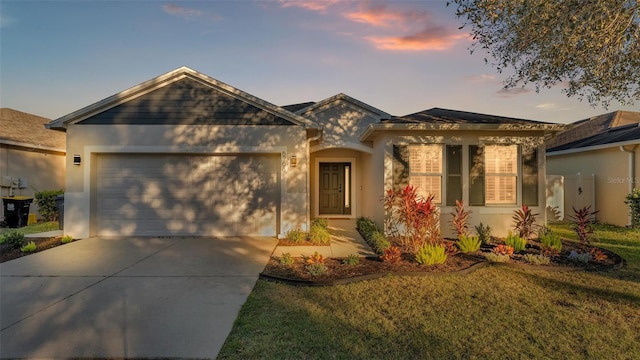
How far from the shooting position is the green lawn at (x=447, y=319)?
10.4 ft

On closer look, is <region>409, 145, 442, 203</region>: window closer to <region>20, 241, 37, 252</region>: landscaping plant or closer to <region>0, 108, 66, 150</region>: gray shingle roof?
<region>20, 241, 37, 252</region>: landscaping plant

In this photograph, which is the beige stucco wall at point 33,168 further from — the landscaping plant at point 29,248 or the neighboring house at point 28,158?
the landscaping plant at point 29,248

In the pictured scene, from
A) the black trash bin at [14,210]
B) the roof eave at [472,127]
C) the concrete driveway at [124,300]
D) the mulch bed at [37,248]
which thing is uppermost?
the roof eave at [472,127]

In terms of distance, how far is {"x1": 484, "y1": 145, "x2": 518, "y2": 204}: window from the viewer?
9.07 m

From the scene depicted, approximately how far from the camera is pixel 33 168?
12648mm

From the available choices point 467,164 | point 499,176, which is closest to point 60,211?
point 467,164

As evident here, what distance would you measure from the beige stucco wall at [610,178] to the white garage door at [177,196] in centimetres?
1141

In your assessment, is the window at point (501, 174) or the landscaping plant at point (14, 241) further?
the window at point (501, 174)

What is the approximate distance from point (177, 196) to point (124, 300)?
195 inches

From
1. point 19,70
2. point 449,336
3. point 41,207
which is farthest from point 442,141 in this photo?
point 41,207

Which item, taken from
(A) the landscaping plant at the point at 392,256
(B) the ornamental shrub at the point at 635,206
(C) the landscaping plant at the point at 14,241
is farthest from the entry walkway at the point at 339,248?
(B) the ornamental shrub at the point at 635,206

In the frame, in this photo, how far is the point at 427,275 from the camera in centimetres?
560

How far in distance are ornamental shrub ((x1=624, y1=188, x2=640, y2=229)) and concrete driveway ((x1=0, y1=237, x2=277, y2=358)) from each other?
11.0 meters

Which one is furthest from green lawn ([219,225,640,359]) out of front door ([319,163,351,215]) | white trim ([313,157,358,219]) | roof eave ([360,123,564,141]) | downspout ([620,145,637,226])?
front door ([319,163,351,215])
